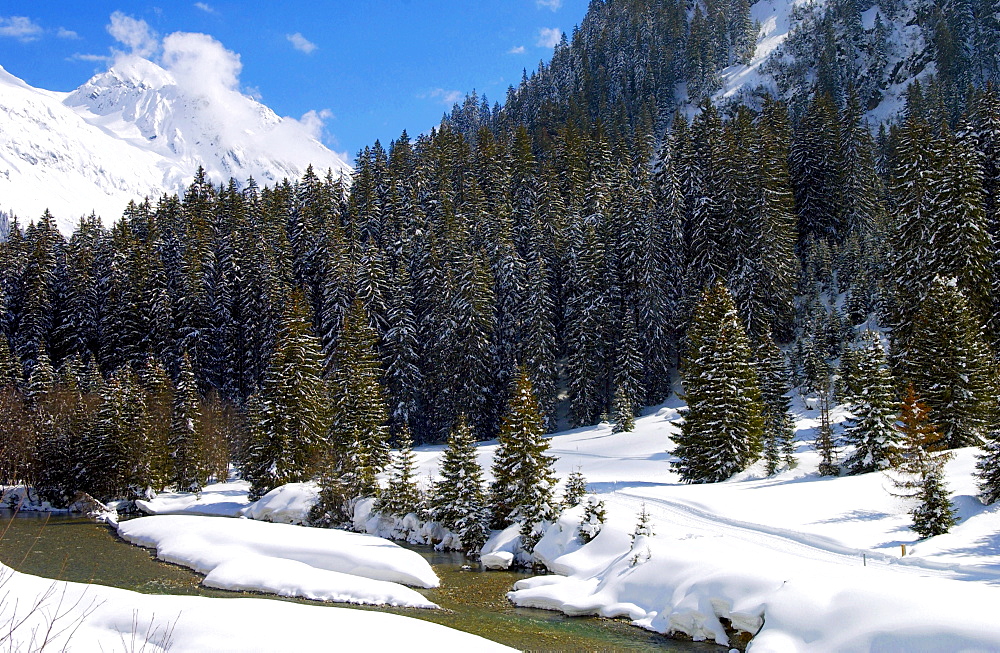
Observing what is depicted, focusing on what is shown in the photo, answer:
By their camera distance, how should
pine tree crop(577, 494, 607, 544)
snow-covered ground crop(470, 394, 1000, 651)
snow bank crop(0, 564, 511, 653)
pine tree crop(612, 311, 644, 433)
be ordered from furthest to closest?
pine tree crop(612, 311, 644, 433), pine tree crop(577, 494, 607, 544), snow-covered ground crop(470, 394, 1000, 651), snow bank crop(0, 564, 511, 653)

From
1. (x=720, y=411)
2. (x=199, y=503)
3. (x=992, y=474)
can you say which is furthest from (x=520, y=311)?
(x=992, y=474)

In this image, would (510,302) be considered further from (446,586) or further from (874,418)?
(446,586)

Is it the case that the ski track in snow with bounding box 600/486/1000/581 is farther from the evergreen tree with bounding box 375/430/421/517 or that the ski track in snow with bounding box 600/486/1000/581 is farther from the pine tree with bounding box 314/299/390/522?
the pine tree with bounding box 314/299/390/522

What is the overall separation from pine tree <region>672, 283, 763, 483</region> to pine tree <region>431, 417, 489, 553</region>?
11361mm

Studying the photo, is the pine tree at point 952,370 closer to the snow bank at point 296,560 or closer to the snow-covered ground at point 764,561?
the snow-covered ground at point 764,561

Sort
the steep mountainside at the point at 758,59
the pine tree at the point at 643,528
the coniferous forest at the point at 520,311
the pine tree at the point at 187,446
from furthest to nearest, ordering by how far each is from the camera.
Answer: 1. the steep mountainside at the point at 758,59
2. the pine tree at the point at 187,446
3. the coniferous forest at the point at 520,311
4. the pine tree at the point at 643,528

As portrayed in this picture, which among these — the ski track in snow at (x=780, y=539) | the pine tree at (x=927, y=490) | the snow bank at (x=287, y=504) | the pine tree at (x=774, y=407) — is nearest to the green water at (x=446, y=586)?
the ski track in snow at (x=780, y=539)

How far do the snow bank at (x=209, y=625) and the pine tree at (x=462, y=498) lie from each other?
1569 centimetres

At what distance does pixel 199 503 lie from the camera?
149 feet

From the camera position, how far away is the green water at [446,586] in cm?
1928

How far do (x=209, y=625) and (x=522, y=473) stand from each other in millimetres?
19848

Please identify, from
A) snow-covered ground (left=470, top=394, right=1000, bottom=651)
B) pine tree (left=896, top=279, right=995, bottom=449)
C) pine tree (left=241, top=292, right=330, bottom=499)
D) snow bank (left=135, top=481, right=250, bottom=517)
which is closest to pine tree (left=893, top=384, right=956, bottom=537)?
snow-covered ground (left=470, top=394, right=1000, bottom=651)

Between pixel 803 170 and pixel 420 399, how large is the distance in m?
46.9

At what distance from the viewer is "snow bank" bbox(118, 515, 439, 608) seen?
80.2 ft
